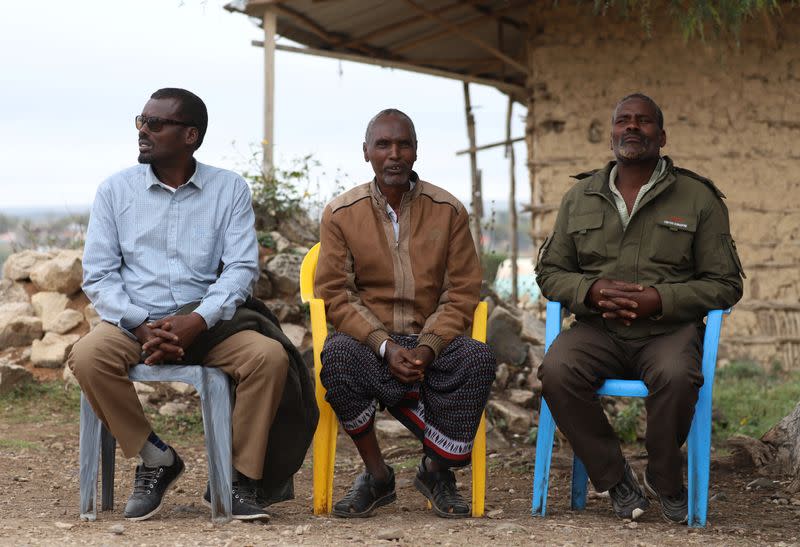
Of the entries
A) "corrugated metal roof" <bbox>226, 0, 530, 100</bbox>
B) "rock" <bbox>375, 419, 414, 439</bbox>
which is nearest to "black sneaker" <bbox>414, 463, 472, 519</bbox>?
"rock" <bbox>375, 419, 414, 439</bbox>

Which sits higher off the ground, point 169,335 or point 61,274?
point 61,274

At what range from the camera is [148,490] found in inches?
160

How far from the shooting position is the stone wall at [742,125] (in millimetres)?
9320

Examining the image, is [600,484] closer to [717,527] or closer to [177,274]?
[717,527]

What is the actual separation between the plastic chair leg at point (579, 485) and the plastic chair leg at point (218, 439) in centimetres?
143

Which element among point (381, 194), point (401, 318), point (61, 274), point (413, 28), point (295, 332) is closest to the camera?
point (401, 318)

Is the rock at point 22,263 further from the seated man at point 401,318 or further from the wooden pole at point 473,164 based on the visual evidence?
the wooden pole at point 473,164

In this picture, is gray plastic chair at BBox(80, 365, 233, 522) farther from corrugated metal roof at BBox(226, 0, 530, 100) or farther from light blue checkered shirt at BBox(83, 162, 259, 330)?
corrugated metal roof at BBox(226, 0, 530, 100)

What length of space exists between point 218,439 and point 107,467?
0.65 m

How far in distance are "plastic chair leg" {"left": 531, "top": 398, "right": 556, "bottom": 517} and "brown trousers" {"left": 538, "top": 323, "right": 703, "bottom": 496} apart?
10 cm

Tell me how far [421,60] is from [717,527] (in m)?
8.80

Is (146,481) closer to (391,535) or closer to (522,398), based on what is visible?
(391,535)

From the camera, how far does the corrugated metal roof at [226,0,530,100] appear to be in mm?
10016

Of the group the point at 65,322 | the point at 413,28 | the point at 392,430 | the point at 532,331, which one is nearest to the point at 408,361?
the point at 392,430
